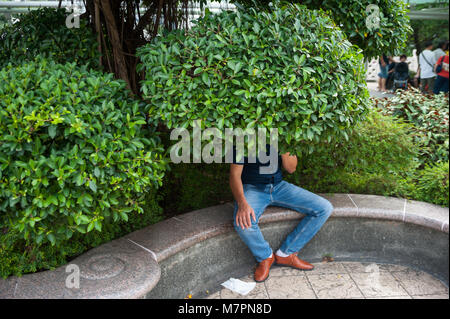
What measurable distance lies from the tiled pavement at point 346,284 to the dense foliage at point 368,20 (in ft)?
6.42

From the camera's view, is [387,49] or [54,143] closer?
[54,143]

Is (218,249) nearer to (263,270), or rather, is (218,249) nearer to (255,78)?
(263,270)

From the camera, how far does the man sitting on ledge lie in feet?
9.91

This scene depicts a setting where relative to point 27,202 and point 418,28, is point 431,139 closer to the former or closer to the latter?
point 27,202

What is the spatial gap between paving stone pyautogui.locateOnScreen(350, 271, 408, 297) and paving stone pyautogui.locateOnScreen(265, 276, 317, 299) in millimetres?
432

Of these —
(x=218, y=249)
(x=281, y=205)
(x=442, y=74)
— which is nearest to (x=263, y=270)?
(x=218, y=249)

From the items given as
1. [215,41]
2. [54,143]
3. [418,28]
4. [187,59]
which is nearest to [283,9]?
[215,41]

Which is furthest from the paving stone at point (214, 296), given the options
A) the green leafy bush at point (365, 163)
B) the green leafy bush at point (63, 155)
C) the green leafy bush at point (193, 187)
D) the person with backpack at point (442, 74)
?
the person with backpack at point (442, 74)

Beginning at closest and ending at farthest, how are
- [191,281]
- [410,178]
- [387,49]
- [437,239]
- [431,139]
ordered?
1. [191,281]
2. [437,239]
3. [387,49]
4. [410,178]
5. [431,139]

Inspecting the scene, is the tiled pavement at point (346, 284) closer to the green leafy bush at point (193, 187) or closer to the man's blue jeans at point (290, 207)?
the man's blue jeans at point (290, 207)

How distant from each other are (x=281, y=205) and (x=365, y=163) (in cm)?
98

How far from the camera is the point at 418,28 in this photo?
11.8m

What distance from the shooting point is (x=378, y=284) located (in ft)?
10.1

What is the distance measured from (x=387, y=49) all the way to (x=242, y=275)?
242 centimetres
